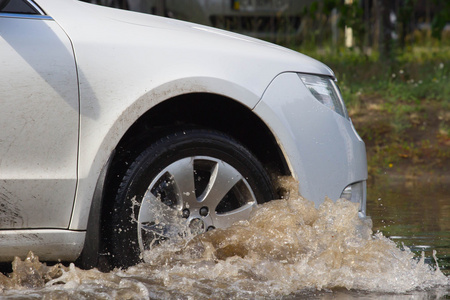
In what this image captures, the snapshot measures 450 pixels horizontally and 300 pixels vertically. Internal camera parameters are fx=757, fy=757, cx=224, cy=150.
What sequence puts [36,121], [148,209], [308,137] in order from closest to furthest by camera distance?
[36,121], [148,209], [308,137]

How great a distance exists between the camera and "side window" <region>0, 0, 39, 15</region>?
3.02m

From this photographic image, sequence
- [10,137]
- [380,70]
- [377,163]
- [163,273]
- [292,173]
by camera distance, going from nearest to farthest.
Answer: [10,137] < [163,273] < [292,173] < [377,163] < [380,70]

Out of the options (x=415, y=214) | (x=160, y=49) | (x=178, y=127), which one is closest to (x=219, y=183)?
(x=178, y=127)

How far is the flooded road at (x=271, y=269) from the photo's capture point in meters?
3.03

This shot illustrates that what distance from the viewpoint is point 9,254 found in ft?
9.78

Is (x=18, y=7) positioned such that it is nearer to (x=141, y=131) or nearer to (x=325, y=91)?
(x=141, y=131)

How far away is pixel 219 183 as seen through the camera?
10.9ft

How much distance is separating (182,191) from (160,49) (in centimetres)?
61

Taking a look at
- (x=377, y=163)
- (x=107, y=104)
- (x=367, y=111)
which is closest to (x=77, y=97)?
(x=107, y=104)

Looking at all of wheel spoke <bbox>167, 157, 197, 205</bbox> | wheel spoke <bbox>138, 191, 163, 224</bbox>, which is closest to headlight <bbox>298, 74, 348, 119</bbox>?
wheel spoke <bbox>167, 157, 197, 205</bbox>

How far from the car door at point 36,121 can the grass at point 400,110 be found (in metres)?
4.87

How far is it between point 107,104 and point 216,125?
2.26ft

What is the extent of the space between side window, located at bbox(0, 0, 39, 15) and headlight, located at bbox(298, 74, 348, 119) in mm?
1223

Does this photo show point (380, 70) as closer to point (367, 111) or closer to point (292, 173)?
point (367, 111)
